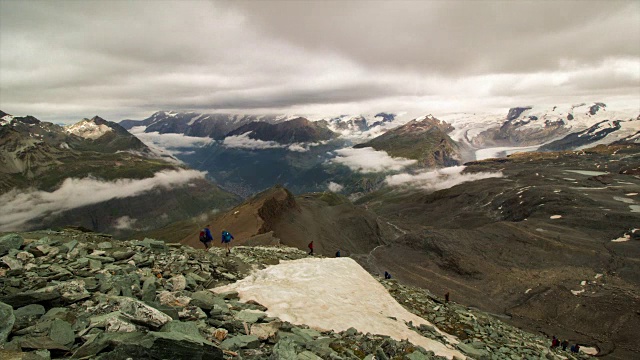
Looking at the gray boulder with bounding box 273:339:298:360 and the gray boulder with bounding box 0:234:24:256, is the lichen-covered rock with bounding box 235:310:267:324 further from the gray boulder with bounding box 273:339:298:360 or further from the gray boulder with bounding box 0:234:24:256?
the gray boulder with bounding box 0:234:24:256

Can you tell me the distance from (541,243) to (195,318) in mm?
148221

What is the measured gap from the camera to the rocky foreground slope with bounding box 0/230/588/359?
32.9 ft

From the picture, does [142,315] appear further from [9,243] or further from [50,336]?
[9,243]

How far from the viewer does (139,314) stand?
11594 millimetres

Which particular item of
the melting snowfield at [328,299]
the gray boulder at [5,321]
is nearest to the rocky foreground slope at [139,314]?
the gray boulder at [5,321]

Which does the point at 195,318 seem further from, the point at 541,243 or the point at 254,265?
the point at 541,243

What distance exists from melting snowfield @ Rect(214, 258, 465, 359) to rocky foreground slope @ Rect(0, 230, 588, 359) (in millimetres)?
1022

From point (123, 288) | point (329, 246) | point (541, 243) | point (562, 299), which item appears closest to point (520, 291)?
point (562, 299)

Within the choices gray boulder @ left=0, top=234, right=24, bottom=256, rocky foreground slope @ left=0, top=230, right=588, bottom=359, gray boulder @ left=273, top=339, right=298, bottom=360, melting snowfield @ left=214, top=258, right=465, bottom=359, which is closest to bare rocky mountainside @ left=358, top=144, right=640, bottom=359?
melting snowfield @ left=214, top=258, right=465, bottom=359

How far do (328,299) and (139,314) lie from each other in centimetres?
1344

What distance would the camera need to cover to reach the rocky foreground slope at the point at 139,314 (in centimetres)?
1004

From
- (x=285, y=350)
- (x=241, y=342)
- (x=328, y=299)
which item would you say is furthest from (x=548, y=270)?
(x=241, y=342)

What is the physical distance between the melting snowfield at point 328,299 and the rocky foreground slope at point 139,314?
40.2 inches

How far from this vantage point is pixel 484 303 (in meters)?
95.9
